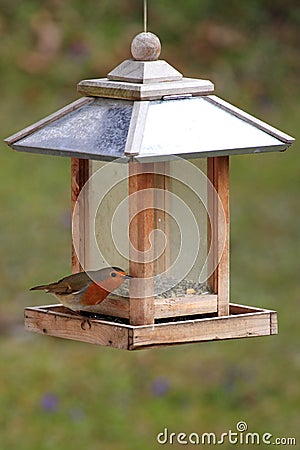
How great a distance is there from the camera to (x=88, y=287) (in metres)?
3.39

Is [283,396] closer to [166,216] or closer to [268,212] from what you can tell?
[268,212]

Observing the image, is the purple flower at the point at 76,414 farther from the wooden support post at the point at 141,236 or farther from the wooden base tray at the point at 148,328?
the wooden support post at the point at 141,236

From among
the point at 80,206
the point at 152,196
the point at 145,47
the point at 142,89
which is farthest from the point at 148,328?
the point at 145,47

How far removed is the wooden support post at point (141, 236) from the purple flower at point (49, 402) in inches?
131

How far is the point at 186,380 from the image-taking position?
6.93 metres

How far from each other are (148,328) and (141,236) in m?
0.25

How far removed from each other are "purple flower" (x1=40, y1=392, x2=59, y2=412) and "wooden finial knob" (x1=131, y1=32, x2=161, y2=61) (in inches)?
141

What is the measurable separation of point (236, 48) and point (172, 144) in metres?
7.98

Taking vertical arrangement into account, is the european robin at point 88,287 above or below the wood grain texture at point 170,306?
above

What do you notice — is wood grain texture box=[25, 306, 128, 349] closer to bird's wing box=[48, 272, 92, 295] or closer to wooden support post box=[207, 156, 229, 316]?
bird's wing box=[48, 272, 92, 295]

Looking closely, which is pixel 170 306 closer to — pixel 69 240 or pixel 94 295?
pixel 94 295

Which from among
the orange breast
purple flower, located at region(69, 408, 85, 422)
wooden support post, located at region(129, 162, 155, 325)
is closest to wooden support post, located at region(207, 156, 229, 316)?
wooden support post, located at region(129, 162, 155, 325)

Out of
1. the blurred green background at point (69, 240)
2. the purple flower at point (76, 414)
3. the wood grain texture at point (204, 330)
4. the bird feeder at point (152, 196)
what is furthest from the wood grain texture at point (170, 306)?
the purple flower at point (76, 414)

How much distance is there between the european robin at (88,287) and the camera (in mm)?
3350
